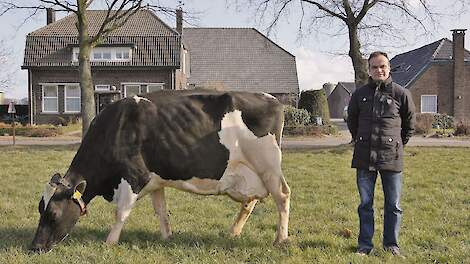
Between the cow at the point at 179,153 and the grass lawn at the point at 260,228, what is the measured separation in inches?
16.6

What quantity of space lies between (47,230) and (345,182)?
23.5ft

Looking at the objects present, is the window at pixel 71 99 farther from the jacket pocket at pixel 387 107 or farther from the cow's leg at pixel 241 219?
the jacket pocket at pixel 387 107

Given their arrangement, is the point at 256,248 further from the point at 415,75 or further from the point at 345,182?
the point at 415,75

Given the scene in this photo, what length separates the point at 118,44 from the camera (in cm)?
4019

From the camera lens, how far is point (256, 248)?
20.9 ft

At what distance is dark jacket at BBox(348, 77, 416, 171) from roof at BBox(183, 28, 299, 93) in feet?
136

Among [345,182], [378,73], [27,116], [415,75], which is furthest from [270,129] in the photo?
[415,75]

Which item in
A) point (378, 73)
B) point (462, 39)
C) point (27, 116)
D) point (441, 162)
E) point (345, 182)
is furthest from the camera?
point (462, 39)

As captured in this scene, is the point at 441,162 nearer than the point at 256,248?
No

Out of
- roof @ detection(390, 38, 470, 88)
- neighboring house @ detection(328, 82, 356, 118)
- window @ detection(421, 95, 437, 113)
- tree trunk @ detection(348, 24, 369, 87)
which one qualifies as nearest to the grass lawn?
tree trunk @ detection(348, 24, 369, 87)

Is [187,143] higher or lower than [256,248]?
higher

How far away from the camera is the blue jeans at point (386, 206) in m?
6.11

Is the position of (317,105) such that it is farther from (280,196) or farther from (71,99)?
(280,196)

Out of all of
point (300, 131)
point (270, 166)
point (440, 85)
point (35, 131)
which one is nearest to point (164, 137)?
point (270, 166)
